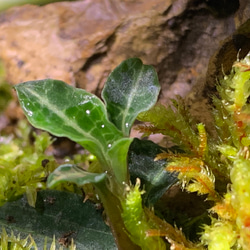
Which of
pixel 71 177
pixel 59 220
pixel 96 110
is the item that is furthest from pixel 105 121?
pixel 59 220

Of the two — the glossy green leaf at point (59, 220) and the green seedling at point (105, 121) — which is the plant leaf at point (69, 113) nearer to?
the green seedling at point (105, 121)

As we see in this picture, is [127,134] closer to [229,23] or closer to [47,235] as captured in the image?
[47,235]

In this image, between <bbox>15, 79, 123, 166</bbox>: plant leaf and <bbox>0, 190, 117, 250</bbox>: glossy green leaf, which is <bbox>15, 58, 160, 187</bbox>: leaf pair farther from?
<bbox>0, 190, 117, 250</bbox>: glossy green leaf

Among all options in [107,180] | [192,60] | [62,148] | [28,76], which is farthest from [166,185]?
[28,76]

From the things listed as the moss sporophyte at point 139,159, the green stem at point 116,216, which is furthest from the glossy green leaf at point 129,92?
the green stem at point 116,216

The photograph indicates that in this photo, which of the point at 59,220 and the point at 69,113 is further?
the point at 59,220

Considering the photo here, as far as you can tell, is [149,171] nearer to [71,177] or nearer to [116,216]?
[116,216]
